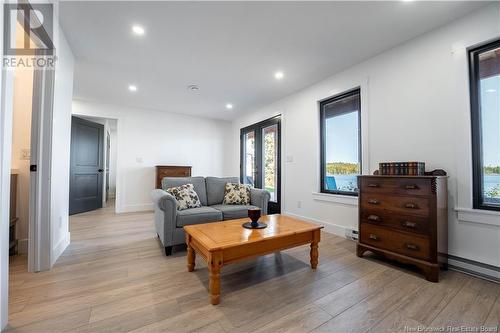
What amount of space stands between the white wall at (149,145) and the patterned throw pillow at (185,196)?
8.64 ft

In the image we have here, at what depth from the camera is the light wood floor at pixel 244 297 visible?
135 centimetres

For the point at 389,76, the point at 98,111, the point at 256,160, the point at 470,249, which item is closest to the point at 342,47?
the point at 389,76

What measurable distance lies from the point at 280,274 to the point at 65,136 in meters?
2.88

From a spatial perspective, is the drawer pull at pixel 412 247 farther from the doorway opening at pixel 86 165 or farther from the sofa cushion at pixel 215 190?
the doorway opening at pixel 86 165

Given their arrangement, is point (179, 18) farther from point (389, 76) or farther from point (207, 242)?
point (389, 76)

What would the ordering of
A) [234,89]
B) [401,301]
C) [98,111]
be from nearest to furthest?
[401,301] < [234,89] < [98,111]

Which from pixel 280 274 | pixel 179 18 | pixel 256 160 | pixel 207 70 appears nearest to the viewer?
pixel 280 274

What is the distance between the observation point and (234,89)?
395 centimetres

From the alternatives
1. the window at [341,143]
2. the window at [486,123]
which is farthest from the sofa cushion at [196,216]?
the window at [486,123]

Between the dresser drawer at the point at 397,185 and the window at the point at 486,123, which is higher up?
the window at the point at 486,123

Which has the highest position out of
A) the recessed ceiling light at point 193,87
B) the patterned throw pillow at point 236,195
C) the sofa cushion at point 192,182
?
the recessed ceiling light at point 193,87

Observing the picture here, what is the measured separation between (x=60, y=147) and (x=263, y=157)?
3.64 m

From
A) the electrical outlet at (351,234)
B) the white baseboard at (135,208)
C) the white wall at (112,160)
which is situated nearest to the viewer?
the electrical outlet at (351,234)

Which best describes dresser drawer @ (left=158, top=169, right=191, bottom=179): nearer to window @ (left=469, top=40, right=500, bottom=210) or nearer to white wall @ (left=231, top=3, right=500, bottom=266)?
white wall @ (left=231, top=3, right=500, bottom=266)
